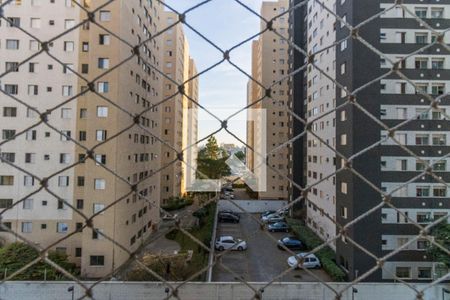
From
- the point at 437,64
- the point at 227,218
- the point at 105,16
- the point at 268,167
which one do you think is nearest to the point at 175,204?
the point at 227,218

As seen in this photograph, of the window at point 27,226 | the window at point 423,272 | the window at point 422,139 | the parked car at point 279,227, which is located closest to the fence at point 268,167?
the window at point 423,272

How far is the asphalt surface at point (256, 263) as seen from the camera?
521 cm

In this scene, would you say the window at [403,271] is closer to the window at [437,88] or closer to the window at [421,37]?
the window at [437,88]

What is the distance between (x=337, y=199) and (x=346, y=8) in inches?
125

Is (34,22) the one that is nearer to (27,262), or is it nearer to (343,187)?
(27,262)

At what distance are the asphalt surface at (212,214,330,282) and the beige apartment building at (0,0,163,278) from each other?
1.70 meters

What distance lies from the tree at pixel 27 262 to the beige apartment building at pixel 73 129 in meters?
0.32

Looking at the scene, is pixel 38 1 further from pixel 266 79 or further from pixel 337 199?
pixel 266 79

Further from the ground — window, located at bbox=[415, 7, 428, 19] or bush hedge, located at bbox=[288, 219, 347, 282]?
window, located at bbox=[415, 7, 428, 19]

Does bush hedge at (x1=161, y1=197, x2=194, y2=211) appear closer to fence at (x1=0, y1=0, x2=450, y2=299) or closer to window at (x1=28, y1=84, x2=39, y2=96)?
window at (x1=28, y1=84, x2=39, y2=96)

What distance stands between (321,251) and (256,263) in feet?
4.16

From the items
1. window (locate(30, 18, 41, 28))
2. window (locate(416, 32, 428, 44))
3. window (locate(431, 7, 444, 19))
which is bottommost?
window (locate(416, 32, 428, 44))

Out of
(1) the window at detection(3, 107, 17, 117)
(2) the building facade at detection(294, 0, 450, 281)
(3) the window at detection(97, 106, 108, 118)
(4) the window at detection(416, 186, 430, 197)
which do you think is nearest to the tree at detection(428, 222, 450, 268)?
(2) the building facade at detection(294, 0, 450, 281)

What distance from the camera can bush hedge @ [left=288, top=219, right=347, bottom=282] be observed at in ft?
17.2
